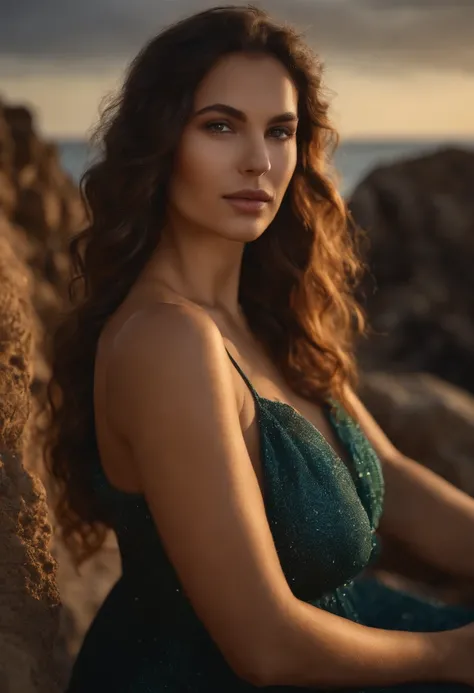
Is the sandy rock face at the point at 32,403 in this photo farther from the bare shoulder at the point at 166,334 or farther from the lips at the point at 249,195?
the lips at the point at 249,195

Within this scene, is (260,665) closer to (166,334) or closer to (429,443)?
(166,334)

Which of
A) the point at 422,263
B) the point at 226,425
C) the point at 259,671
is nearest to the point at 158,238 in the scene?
the point at 226,425

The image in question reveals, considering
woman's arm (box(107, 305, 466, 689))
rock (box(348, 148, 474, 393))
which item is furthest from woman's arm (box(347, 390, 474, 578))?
rock (box(348, 148, 474, 393))

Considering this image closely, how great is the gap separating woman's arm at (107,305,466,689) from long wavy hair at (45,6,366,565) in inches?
13.6

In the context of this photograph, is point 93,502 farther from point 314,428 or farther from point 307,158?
point 307,158

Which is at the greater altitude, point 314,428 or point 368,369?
point 314,428

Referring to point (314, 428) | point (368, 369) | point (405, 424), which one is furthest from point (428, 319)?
point (314, 428)

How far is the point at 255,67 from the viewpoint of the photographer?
2.04m

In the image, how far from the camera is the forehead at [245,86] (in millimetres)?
1996

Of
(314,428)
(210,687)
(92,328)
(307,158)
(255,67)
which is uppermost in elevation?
(255,67)

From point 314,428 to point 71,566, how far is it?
97 cm

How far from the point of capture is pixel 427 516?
2467 millimetres

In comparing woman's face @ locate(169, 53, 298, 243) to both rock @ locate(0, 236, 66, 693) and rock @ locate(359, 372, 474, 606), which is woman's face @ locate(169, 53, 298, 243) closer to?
rock @ locate(0, 236, 66, 693)

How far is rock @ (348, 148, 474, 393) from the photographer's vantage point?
17.9 feet
